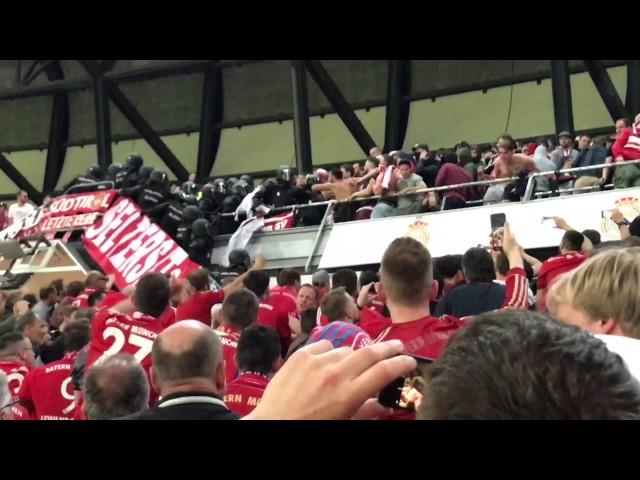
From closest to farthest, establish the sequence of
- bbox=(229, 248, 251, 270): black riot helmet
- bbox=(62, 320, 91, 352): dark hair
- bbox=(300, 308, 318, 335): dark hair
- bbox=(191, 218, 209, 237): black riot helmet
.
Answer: bbox=(62, 320, 91, 352): dark hair
bbox=(300, 308, 318, 335): dark hair
bbox=(229, 248, 251, 270): black riot helmet
bbox=(191, 218, 209, 237): black riot helmet

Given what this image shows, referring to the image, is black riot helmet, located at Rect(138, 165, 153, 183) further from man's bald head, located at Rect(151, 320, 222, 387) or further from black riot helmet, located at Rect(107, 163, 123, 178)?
man's bald head, located at Rect(151, 320, 222, 387)

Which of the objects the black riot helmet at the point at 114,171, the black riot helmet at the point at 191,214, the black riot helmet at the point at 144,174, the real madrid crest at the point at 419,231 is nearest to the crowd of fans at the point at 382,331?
the black riot helmet at the point at 191,214

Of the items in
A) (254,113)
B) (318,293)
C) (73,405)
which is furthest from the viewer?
(254,113)

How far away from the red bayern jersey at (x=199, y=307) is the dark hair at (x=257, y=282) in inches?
27.9

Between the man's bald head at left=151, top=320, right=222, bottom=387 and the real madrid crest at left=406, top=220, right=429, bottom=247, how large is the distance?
364 inches

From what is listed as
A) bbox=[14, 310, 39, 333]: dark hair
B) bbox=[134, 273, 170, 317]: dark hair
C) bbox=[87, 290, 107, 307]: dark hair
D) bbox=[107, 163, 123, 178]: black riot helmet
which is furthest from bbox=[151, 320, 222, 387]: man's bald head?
bbox=[107, 163, 123, 178]: black riot helmet

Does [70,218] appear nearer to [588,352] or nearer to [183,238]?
[183,238]

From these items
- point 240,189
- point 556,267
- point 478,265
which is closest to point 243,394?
point 478,265

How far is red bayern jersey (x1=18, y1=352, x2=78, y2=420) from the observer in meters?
5.50

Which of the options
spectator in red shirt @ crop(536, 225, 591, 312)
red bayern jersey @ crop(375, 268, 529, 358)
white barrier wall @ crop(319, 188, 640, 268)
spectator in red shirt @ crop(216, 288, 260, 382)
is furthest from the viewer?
white barrier wall @ crop(319, 188, 640, 268)

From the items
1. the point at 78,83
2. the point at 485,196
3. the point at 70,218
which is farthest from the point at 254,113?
the point at 485,196

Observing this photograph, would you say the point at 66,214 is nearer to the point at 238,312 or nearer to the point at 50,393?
the point at 238,312

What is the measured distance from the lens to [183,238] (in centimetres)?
1458
